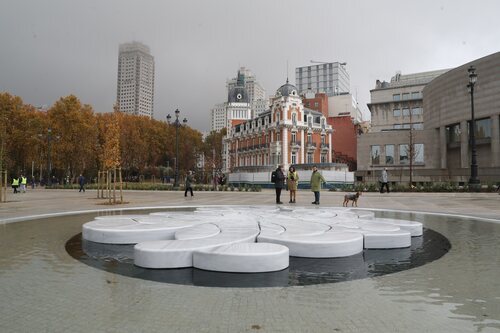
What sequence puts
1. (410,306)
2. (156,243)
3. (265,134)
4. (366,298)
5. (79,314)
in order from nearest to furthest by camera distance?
(79,314)
(410,306)
(366,298)
(156,243)
(265,134)

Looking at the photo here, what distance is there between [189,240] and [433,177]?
49.3m

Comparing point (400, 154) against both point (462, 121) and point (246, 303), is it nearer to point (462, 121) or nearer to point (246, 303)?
point (462, 121)

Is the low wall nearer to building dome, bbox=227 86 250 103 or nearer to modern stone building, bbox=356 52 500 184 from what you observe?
modern stone building, bbox=356 52 500 184

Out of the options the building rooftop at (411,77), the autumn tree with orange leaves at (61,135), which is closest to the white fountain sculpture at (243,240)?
the autumn tree with orange leaves at (61,135)

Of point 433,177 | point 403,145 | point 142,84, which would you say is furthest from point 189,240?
point 142,84

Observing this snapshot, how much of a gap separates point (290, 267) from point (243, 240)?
1.04 metres

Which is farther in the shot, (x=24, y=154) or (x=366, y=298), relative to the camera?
(x=24, y=154)

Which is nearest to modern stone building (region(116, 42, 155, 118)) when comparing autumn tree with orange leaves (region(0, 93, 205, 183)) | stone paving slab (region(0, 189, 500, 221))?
autumn tree with orange leaves (region(0, 93, 205, 183))

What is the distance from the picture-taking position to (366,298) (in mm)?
3600

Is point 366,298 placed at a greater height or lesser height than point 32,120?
lesser

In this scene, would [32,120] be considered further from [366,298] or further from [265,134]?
[366,298]

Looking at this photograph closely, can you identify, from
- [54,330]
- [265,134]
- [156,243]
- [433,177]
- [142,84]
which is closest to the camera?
[54,330]

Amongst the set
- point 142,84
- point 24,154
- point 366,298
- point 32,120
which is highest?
point 142,84

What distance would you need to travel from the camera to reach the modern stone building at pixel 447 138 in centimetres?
4009
